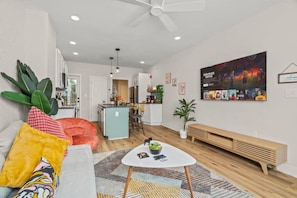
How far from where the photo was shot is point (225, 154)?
296cm

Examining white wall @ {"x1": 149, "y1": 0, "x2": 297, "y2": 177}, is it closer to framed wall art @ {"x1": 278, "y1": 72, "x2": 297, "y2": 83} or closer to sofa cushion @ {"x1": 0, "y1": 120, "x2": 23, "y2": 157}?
framed wall art @ {"x1": 278, "y1": 72, "x2": 297, "y2": 83}

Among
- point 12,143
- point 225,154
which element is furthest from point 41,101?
point 225,154

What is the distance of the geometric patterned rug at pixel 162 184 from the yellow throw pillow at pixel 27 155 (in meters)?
0.81

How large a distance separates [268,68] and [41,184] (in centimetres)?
334

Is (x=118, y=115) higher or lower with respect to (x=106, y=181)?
higher

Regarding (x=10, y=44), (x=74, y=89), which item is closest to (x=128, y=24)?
(x=10, y=44)

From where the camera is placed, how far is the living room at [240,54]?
188cm

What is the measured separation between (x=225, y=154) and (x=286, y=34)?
7.58ft

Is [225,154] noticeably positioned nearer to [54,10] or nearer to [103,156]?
[103,156]

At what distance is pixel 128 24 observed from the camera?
3129 mm

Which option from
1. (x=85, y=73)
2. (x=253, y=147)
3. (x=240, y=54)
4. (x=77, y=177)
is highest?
(x=85, y=73)

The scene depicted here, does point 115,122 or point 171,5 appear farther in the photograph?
point 115,122

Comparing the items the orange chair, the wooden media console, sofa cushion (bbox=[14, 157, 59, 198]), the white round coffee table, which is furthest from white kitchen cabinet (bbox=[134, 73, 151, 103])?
sofa cushion (bbox=[14, 157, 59, 198])

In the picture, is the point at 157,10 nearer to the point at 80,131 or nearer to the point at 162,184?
the point at 80,131
